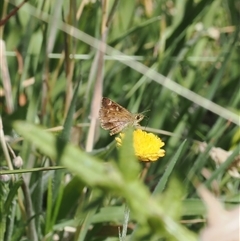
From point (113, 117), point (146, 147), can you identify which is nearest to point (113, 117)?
point (113, 117)

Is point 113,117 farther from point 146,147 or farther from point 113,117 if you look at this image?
point 146,147

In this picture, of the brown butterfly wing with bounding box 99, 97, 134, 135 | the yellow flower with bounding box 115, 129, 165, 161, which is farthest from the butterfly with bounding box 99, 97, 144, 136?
the yellow flower with bounding box 115, 129, 165, 161

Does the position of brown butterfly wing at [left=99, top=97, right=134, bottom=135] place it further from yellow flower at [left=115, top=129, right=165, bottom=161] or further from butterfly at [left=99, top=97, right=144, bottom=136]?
yellow flower at [left=115, top=129, right=165, bottom=161]

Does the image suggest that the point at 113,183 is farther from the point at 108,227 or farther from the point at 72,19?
the point at 72,19

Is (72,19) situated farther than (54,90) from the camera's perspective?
No

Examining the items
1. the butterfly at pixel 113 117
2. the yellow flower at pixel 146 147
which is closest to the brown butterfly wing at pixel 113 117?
the butterfly at pixel 113 117

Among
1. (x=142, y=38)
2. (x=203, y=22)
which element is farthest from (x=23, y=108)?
(x=203, y=22)
